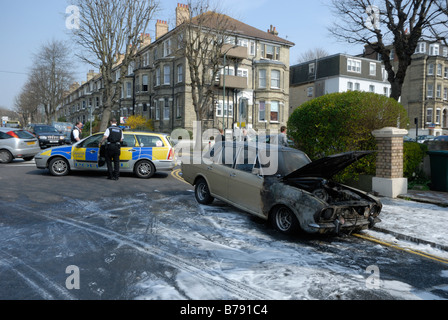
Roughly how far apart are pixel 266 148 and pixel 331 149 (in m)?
4.50

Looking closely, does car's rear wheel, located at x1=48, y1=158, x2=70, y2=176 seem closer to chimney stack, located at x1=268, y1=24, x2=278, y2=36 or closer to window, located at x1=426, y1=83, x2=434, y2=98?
chimney stack, located at x1=268, y1=24, x2=278, y2=36

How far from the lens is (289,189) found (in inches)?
233

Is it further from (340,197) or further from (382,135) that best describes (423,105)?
(340,197)

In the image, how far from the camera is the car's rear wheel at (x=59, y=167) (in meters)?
11.8

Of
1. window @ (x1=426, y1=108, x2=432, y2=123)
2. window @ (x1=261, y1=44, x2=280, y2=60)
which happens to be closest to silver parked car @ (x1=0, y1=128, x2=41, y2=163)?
window @ (x1=261, y1=44, x2=280, y2=60)

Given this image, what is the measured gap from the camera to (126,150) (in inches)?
478

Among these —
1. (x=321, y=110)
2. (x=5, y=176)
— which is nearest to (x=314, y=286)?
(x=321, y=110)

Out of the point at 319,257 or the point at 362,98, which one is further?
the point at 362,98

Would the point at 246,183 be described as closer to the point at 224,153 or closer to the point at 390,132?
the point at 224,153

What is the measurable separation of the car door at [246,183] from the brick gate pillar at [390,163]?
4636 millimetres

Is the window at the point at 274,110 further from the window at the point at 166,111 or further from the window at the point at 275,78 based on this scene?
the window at the point at 166,111

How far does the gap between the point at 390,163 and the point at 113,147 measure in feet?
27.2

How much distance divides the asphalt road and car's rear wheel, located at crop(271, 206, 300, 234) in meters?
0.15

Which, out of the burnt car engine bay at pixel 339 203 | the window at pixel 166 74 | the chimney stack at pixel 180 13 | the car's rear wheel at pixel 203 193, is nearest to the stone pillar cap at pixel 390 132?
the burnt car engine bay at pixel 339 203
